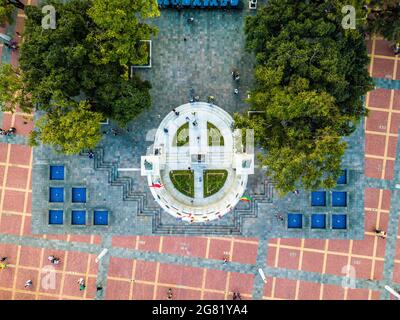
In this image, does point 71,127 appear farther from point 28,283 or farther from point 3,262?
point 28,283

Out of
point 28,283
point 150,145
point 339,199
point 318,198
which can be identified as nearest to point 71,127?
point 150,145

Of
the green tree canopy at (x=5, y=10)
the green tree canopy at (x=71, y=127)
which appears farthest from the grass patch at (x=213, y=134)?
the green tree canopy at (x=5, y=10)

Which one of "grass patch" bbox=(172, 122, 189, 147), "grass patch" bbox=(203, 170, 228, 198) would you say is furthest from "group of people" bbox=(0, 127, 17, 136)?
"grass patch" bbox=(203, 170, 228, 198)

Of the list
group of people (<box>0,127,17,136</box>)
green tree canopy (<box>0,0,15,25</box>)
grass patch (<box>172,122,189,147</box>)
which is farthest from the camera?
grass patch (<box>172,122,189,147</box>)

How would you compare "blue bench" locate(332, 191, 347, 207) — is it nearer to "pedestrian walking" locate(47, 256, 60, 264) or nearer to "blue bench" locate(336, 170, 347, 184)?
"blue bench" locate(336, 170, 347, 184)

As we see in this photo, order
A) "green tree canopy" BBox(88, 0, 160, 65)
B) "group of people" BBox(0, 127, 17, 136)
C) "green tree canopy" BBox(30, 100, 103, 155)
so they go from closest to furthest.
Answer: "green tree canopy" BBox(88, 0, 160, 65) < "green tree canopy" BBox(30, 100, 103, 155) < "group of people" BBox(0, 127, 17, 136)
